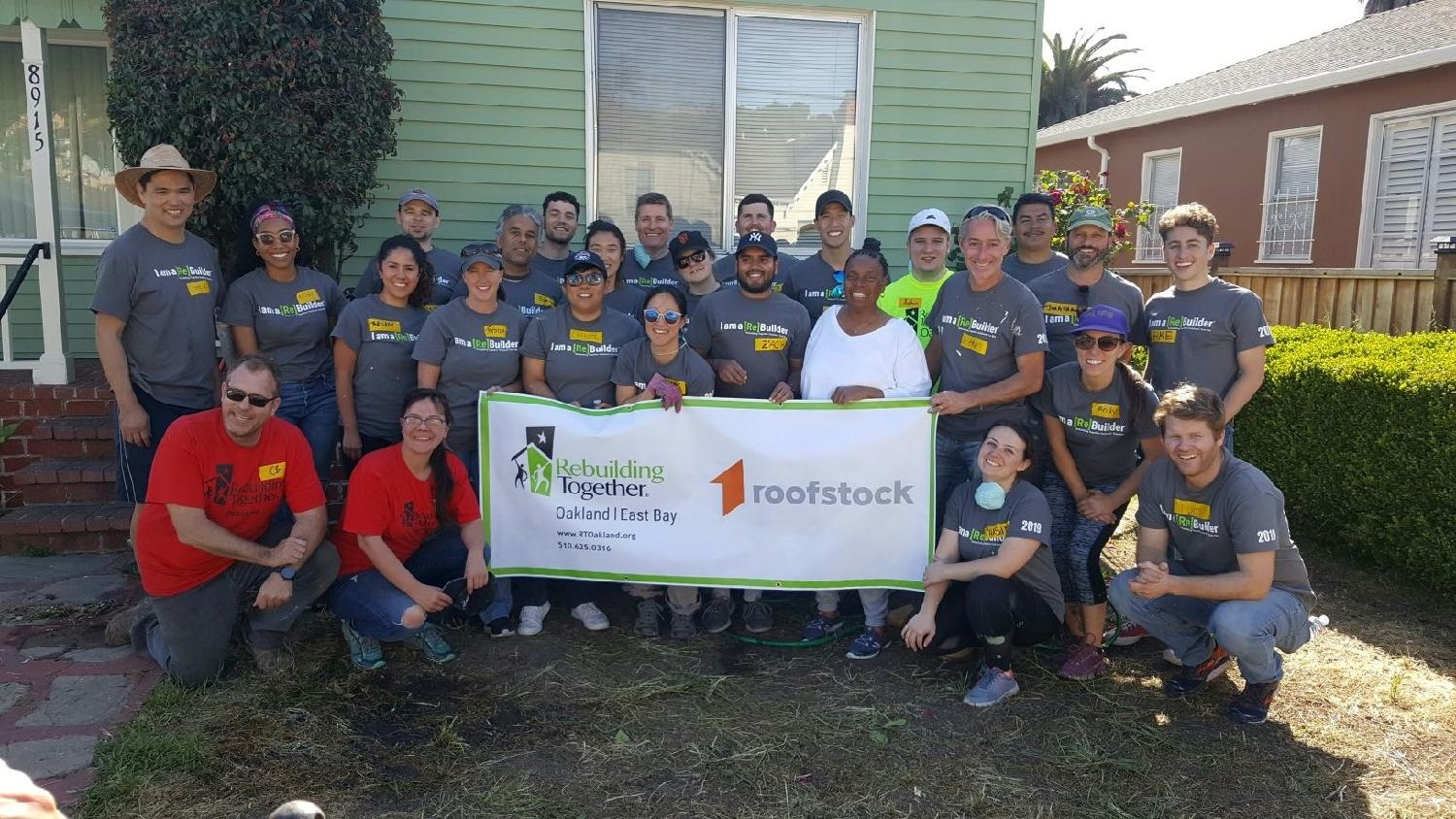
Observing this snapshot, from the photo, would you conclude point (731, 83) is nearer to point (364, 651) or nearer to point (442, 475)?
point (442, 475)

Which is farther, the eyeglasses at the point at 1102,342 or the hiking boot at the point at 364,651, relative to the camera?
the hiking boot at the point at 364,651

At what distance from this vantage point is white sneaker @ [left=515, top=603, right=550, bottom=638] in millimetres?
4691

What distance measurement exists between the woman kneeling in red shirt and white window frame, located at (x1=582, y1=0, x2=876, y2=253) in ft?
12.0

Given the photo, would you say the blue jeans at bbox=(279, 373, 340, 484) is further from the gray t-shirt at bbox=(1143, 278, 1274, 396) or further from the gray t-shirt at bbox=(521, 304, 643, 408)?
the gray t-shirt at bbox=(1143, 278, 1274, 396)

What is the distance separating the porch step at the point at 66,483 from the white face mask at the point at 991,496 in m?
5.24

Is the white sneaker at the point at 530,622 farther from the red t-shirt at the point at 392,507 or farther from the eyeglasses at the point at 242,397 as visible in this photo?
the eyeglasses at the point at 242,397

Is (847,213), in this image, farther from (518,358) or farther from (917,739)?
(917,739)

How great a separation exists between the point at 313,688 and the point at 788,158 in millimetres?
5478

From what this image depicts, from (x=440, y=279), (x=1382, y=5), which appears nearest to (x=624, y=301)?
(x=440, y=279)

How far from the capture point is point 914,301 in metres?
5.05

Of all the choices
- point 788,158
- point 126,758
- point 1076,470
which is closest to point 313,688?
point 126,758

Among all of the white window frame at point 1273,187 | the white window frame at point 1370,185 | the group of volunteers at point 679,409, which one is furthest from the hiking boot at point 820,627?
the white window frame at point 1273,187

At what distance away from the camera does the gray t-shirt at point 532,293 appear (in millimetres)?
5242

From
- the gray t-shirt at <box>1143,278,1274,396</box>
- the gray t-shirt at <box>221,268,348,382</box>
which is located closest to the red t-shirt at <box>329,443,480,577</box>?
the gray t-shirt at <box>221,268,348,382</box>
